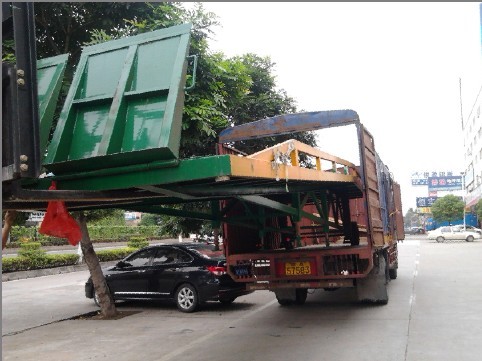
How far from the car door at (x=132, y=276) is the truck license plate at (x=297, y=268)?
3.76 meters

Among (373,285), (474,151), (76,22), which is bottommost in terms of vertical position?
(373,285)

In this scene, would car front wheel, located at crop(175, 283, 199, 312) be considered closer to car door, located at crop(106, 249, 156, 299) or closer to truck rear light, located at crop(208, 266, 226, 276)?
truck rear light, located at crop(208, 266, 226, 276)

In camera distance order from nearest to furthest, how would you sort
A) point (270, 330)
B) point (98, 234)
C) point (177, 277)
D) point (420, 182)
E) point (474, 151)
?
point (270, 330) → point (177, 277) → point (98, 234) → point (474, 151) → point (420, 182)

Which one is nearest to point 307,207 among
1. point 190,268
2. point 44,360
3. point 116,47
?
point 190,268

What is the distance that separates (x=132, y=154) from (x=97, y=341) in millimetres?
4791

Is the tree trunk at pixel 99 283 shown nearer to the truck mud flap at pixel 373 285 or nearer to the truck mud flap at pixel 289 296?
the truck mud flap at pixel 289 296

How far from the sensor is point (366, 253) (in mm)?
6633

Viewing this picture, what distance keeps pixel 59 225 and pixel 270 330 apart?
14.9 ft

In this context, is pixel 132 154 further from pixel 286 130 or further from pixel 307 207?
pixel 307 207

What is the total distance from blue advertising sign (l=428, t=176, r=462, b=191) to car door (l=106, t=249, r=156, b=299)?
91811 mm

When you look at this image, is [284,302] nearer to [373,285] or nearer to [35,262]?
[373,285]

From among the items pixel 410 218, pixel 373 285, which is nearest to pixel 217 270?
pixel 373 285

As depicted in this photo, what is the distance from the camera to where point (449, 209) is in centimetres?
5616

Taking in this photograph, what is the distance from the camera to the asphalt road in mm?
5676
